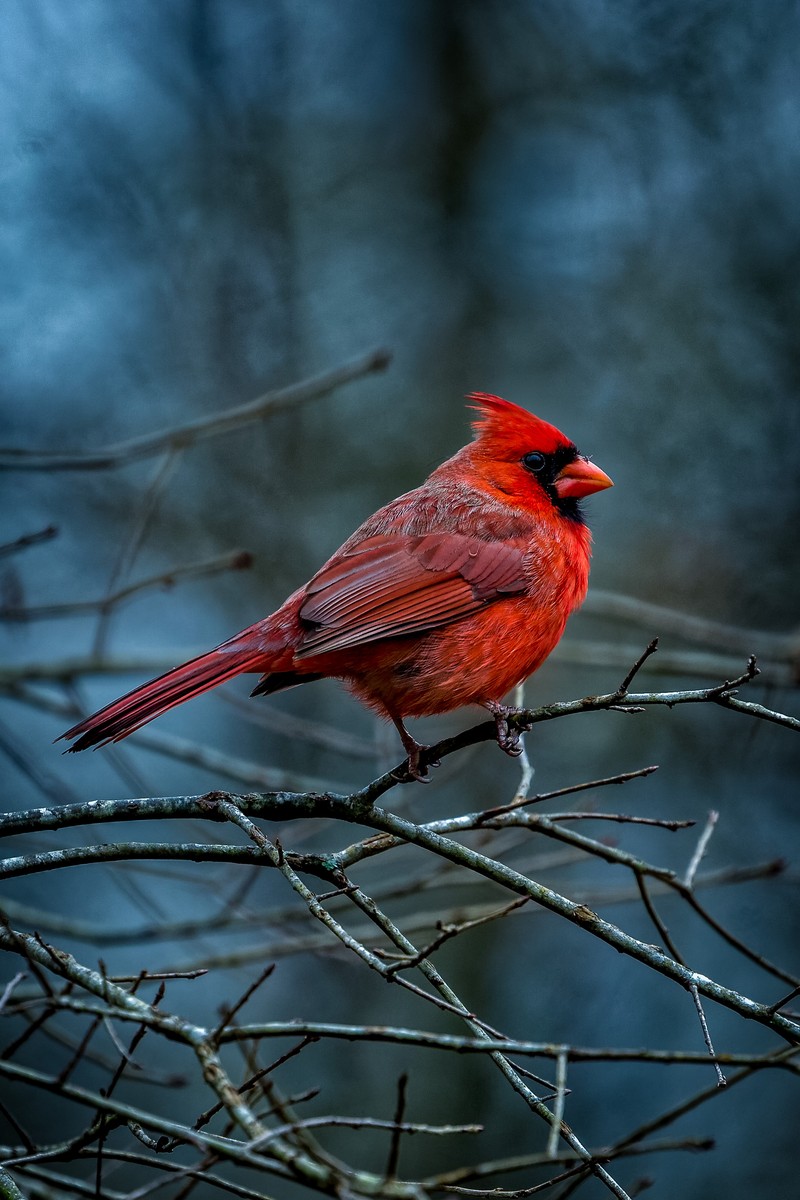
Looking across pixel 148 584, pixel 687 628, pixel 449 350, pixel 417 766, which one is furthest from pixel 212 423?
pixel 449 350

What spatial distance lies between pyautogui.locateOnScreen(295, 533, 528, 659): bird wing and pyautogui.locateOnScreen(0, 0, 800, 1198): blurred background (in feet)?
7.15

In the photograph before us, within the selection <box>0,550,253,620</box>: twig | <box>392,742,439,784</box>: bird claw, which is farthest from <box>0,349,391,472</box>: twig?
<box>392,742,439,784</box>: bird claw

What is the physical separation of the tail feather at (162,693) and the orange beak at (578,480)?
4.13 feet

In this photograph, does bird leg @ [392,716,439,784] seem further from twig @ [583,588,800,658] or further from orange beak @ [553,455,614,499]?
twig @ [583,588,800,658]

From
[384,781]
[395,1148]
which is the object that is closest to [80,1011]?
[395,1148]

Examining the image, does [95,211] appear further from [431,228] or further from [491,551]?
[491,551]

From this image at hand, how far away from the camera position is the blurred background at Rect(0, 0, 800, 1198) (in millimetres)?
6344

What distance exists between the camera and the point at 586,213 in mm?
7789

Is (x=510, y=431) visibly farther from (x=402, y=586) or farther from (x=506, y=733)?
(x=506, y=733)

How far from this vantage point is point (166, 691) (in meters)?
3.02

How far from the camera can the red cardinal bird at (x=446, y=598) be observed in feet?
10.8

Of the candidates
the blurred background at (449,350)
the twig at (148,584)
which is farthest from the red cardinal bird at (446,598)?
the blurred background at (449,350)

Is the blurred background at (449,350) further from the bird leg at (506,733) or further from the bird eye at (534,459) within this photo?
the bird leg at (506,733)

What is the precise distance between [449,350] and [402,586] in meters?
4.19
